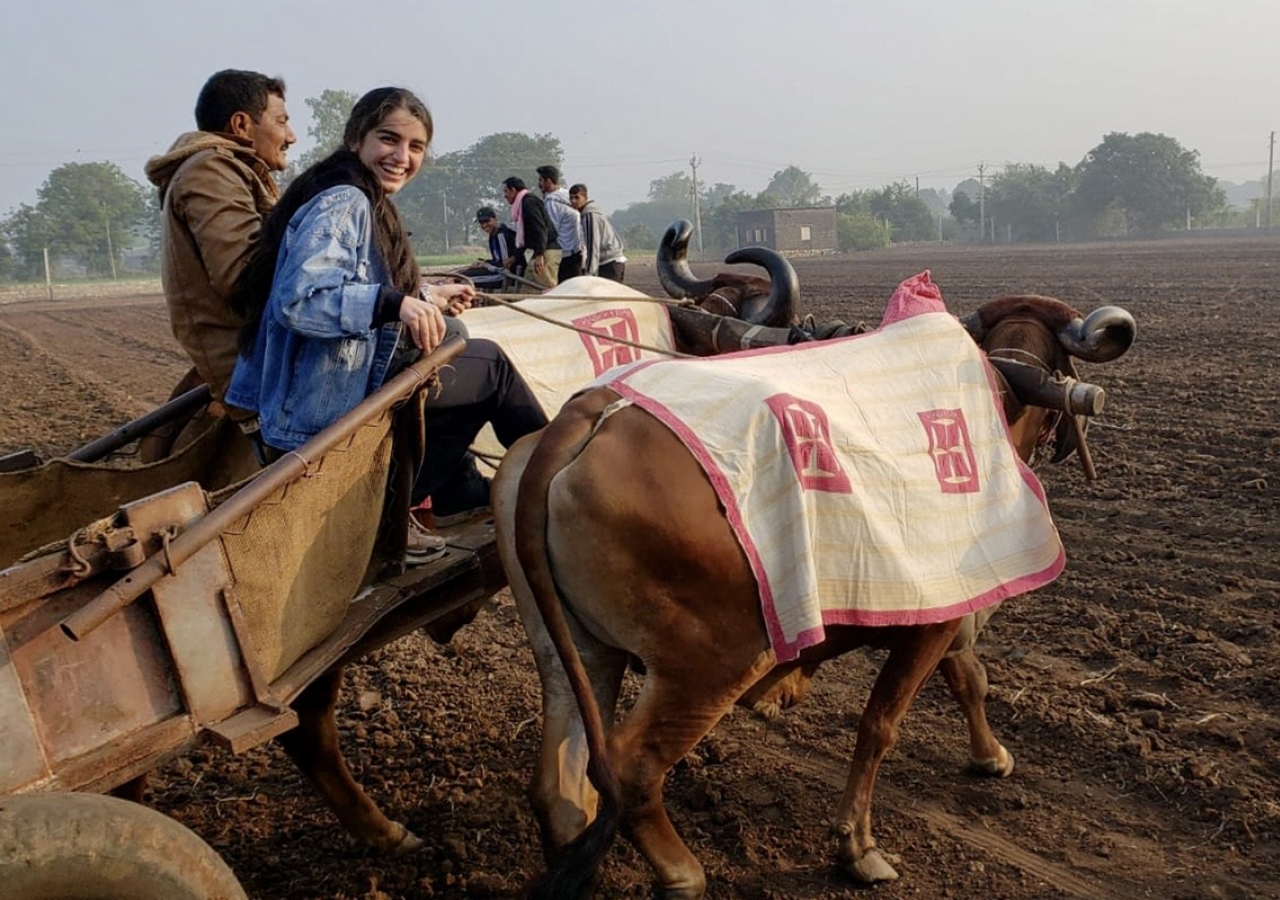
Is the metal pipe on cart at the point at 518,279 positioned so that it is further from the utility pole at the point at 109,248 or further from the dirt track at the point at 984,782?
the utility pole at the point at 109,248

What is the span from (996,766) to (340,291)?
3.07 metres

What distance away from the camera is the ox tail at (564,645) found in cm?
305

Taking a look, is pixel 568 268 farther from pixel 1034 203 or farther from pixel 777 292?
pixel 1034 203

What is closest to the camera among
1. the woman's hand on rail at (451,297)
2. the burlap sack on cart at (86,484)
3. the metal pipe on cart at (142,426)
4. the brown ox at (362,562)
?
the woman's hand on rail at (451,297)

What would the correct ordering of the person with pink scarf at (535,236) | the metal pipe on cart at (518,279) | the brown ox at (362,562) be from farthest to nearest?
the person with pink scarf at (535,236), the metal pipe on cart at (518,279), the brown ox at (362,562)

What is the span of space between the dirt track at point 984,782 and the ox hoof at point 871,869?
2.0 inches

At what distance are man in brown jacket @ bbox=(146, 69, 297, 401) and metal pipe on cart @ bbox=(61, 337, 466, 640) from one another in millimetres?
677

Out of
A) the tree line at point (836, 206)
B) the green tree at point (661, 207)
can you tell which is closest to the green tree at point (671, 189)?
the green tree at point (661, 207)

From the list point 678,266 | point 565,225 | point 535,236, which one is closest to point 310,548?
point 678,266

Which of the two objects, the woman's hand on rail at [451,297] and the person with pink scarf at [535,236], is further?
the person with pink scarf at [535,236]

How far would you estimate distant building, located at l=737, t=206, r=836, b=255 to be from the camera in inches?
2744

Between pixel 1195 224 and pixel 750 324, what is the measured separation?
72.9 metres

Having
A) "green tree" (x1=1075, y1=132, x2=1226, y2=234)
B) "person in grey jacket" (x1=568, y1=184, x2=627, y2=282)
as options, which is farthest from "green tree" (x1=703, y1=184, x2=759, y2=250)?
"person in grey jacket" (x1=568, y1=184, x2=627, y2=282)

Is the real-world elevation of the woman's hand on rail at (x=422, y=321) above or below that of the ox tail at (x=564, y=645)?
above
